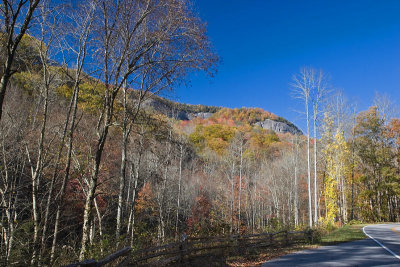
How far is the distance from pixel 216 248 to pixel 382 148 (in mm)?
33702

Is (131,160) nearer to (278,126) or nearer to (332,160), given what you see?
(332,160)

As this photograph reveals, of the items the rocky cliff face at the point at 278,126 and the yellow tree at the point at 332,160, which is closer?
the yellow tree at the point at 332,160

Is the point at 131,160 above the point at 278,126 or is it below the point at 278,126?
below

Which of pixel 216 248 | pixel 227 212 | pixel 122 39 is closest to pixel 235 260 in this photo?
pixel 216 248

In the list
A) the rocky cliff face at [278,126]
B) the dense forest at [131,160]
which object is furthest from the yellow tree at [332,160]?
the rocky cliff face at [278,126]

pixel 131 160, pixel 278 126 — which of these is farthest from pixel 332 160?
pixel 278 126

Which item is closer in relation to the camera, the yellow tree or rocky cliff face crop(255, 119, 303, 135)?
the yellow tree

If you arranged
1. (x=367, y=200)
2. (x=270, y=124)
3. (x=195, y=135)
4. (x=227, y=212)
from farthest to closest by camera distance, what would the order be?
(x=270, y=124) < (x=195, y=135) < (x=367, y=200) < (x=227, y=212)

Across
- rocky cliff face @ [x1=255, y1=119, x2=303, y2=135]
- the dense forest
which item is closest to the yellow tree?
the dense forest

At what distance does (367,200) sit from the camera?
35.9m

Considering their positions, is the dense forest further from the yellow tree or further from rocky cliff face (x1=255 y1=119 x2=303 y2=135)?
rocky cliff face (x1=255 y1=119 x2=303 y2=135)

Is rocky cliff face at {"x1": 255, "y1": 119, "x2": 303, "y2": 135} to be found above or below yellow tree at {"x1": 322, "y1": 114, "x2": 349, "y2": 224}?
above

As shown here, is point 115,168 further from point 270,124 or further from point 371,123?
point 270,124

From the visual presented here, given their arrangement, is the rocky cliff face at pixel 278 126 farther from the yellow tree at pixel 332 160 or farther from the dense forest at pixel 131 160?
the yellow tree at pixel 332 160
